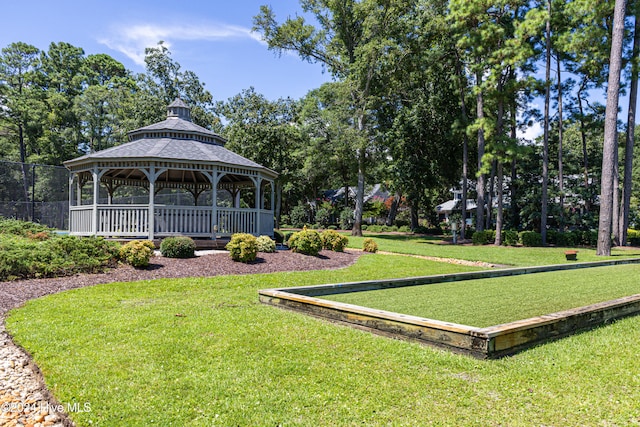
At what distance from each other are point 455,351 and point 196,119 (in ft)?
122

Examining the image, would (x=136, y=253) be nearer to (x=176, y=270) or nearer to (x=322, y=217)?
(x=176, y=270)

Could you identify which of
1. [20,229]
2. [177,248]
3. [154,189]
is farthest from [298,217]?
[177,248]

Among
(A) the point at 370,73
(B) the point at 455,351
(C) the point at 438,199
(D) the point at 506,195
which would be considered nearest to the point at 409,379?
(B) the point at 455,351

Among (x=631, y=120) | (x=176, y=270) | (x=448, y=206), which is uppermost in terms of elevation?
(x=631, y=120)

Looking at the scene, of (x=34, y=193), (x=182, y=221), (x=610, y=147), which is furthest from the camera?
(x=34, y=193)

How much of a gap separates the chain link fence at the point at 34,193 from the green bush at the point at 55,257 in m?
12.2

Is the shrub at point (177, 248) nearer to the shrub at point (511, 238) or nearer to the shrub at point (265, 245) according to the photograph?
the shrub at point (265, 245)

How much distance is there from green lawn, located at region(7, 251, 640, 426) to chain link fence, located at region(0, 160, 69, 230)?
56.6 ft

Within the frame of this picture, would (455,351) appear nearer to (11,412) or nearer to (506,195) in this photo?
(11,412)

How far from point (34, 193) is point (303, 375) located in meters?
21.6

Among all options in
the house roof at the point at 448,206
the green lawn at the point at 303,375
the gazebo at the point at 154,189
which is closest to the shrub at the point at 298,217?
the house roof at the point at 448,206

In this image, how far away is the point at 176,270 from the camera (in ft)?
32.7

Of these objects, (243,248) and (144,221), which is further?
(144,221)

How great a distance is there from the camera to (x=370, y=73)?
2486 centimetres
